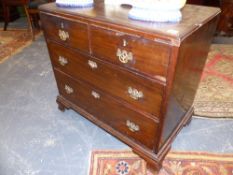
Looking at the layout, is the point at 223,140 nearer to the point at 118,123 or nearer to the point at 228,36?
the point at 118,123

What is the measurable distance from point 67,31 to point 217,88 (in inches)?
64.3

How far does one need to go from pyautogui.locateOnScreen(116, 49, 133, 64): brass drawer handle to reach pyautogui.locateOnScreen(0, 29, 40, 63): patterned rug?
229cm

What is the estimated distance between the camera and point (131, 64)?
1.06m

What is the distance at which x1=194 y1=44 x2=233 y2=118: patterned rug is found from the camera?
186 cm

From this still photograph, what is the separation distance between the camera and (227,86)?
7.04 feet

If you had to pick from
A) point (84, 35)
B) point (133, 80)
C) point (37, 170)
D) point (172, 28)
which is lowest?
point (37, 170)

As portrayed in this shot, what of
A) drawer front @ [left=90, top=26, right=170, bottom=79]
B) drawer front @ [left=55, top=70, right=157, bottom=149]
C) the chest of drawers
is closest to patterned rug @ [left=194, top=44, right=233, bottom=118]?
the chest of drawers

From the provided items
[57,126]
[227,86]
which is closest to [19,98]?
[57,126]

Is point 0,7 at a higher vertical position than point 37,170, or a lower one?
higher

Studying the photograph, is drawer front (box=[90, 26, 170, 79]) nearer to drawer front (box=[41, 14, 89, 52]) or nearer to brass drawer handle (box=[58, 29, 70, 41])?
drawer front (box=[41, 14, 89, 52])

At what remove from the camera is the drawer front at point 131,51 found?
36.6 inches

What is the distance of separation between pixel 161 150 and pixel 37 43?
2712mm

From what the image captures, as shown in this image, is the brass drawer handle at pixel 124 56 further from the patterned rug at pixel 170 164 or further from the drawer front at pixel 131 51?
the patterned rug at pixel 170 164

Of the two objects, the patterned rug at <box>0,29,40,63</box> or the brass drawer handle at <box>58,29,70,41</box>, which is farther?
the patterned rug at <box>0,29,40,63</box>
